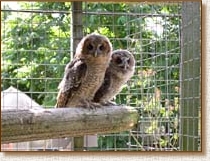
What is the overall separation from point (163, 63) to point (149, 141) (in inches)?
11.4

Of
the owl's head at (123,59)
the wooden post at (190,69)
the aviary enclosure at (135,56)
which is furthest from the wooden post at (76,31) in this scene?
the wooden post at (190,69)

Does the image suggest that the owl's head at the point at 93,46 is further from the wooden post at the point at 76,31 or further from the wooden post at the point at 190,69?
A: the wooden post at the point at 190,69

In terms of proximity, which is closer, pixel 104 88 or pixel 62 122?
→ pixel 62 122

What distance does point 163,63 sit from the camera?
77.4 inches

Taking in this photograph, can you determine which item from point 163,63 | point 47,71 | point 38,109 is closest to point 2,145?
point 38,109

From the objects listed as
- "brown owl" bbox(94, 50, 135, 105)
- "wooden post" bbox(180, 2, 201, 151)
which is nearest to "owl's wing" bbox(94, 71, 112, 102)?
"brown owl" bbox(94, 50, 135, 105)

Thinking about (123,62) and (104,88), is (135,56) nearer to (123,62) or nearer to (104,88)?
(123,62)

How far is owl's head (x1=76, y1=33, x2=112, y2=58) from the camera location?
1.91 m

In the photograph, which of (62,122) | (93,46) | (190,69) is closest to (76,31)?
(93,46)

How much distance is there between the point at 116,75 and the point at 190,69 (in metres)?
0.28

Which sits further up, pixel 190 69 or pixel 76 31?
pixel 76 31

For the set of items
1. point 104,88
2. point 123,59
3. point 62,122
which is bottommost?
point 62,122

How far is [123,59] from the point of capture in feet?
6.41

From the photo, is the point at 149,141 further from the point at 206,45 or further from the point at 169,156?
the point at 206,45
